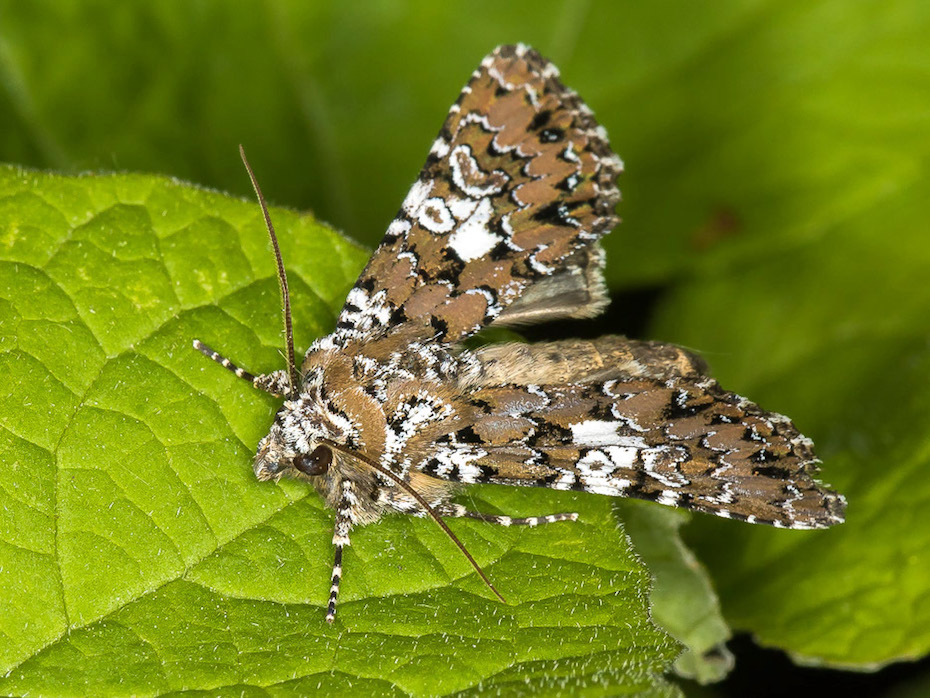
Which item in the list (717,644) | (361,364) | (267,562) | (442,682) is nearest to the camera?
(442,682)

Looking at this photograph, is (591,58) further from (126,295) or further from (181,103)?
(126,295)

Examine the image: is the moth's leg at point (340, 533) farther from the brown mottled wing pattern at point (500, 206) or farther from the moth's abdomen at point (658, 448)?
the brown mottled wing pattern at point (500, 206)

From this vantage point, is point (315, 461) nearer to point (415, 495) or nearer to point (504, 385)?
point (415, 495)

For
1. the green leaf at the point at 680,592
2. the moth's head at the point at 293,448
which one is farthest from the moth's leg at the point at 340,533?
the green leaf at the point at 680,592

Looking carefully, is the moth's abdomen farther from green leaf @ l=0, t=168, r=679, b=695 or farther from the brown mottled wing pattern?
the brown mottled wing pattern

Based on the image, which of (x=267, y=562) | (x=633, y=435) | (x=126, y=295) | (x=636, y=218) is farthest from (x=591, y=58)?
(x=267, y=562)

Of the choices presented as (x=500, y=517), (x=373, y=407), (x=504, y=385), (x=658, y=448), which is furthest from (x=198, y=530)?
(x=658, y=448)
